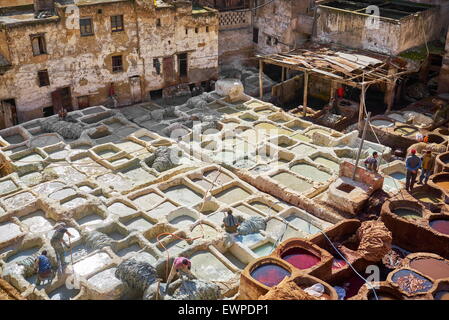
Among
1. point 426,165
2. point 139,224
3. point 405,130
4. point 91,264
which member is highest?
point 426,165

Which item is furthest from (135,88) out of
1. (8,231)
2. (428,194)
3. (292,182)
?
(428,194)

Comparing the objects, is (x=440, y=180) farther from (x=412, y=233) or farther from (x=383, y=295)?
(x=383, y=295)

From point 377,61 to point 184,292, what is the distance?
2025 cm

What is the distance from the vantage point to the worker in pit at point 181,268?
56.0 feet

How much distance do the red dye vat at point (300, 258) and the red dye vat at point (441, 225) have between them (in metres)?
5.19

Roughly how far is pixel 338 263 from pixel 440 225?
4323 mm

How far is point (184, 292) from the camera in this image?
16906 mm

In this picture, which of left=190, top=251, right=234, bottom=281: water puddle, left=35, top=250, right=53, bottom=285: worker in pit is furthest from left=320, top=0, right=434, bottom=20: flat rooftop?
left=35, top=250, right=53, bottom=285: worker in pit

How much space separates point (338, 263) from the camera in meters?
18.3

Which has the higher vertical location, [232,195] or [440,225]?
[440,225]

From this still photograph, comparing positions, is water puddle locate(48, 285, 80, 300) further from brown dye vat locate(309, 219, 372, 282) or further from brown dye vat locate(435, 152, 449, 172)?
brown dye vat locate(435, 152, 449, 172)

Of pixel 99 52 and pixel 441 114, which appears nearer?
pixel 441 114

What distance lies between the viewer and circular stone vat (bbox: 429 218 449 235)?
1919 cm

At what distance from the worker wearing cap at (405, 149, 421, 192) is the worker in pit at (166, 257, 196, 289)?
10038mm
